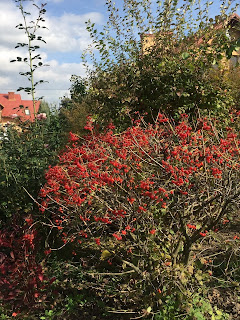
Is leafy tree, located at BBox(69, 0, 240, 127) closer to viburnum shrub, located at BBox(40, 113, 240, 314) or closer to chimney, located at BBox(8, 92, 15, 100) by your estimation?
viburnum shrub, located at BBox(40, 113, 240, 314)

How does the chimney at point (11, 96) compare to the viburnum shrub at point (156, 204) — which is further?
the chimney at point (11, 96)

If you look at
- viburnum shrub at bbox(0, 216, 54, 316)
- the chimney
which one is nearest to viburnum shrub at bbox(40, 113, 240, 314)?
viburnum shrub at bbox(0, 216, 54, 316)

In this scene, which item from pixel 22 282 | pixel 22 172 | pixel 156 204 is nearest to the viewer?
pixel 156 204

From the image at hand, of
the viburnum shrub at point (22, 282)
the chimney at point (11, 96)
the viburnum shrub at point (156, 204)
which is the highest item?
the chimney at point (11, 96)

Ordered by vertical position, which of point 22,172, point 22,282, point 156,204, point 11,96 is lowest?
point 22,282

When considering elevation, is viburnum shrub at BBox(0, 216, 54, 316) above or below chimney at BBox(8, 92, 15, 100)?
below

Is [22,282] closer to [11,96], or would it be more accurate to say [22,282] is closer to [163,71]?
[163,71]

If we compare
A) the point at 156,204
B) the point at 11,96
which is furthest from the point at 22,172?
the point at 11,96

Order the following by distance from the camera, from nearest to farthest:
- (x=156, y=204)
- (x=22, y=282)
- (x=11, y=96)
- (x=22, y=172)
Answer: (x=156, y=204), (x=22, y=282), (x=22, y=172), (x=11, y=96)

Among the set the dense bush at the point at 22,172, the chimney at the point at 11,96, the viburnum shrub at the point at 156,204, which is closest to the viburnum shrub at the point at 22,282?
the viburnum shrub at the point at 156,204

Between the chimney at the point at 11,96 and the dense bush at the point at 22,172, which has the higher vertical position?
the chimney at the point at 11,96

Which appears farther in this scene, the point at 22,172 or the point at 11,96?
the point at 11,96

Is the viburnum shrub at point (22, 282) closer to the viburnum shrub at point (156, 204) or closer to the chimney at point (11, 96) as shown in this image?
the viburnum shrub at point (156, 204)

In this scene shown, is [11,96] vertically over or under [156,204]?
over
